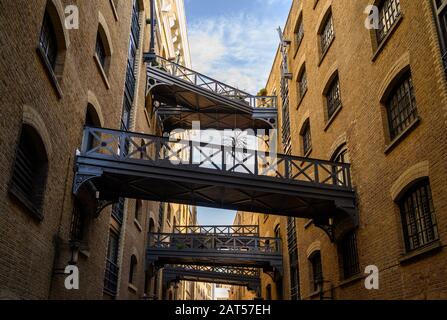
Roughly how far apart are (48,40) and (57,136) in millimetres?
1940

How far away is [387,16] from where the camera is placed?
37.5ft

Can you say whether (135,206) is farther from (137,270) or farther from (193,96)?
(193,96)

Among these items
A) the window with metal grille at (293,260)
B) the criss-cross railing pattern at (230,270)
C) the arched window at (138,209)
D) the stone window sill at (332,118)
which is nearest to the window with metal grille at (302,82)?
the stone window sill at (332,118)

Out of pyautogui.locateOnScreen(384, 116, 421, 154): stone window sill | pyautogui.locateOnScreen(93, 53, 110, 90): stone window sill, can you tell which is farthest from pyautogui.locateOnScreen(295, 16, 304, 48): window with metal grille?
pyautogui.locateOnScreen(384, 116, 421, 154): stone window sill

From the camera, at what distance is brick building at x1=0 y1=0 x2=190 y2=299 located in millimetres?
7172

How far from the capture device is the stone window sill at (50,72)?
8.09 metres

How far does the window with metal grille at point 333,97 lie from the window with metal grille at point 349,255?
12.8ft

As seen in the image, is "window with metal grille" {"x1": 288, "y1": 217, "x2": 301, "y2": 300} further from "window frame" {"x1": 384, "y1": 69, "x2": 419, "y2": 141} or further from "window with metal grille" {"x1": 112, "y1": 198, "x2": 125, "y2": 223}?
"window frame" {"x1": 384, "y1": 69, "x2": 419, "y2": 141}

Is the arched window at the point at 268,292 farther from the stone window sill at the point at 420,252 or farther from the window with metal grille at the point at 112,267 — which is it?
the stone window sill at the point at 420,252

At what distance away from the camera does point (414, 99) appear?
9781 mm

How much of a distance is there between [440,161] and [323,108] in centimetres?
705

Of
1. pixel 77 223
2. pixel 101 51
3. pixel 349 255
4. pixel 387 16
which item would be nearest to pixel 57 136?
pixel 77 223

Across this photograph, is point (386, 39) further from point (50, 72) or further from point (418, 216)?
point (50, 72)
